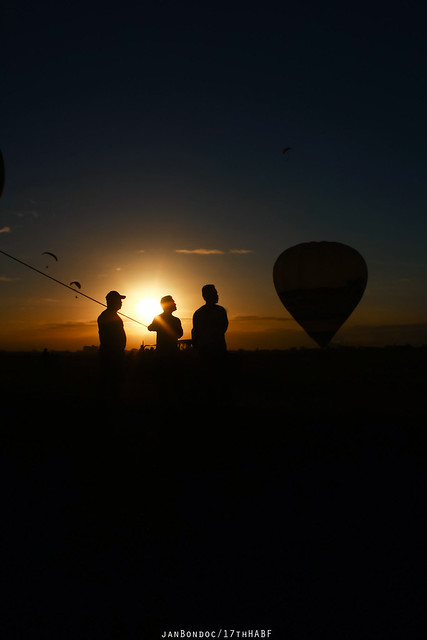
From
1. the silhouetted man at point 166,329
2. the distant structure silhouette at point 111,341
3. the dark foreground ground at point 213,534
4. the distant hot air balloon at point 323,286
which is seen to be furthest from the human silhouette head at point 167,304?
the distant hot air balloon at point 323,286

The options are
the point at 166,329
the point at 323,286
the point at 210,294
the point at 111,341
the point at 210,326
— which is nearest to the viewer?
the point at 210,326

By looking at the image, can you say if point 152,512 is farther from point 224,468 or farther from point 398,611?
point 398,611

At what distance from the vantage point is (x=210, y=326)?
8.41 m

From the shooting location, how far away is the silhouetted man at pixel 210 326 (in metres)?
8.39

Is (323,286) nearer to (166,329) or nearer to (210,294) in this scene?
(166,329)

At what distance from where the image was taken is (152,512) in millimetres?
4109

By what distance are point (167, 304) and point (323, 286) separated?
68.3 ft

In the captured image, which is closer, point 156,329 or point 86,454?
point 86,454

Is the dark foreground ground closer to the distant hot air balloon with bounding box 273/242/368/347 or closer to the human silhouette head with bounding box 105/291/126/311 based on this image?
the human silhouette head with bounding box 105/291/126/311

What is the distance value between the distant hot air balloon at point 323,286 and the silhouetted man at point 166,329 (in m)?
20.7

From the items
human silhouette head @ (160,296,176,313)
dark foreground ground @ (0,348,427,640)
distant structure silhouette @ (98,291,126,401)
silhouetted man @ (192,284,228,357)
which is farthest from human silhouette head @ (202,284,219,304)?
dark foreground ground @ (0,348,427,640)

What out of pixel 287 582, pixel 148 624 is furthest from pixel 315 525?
pixel 148 624

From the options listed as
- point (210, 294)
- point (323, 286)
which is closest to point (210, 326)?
point (210, 294)

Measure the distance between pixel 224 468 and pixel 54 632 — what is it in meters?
2.85
